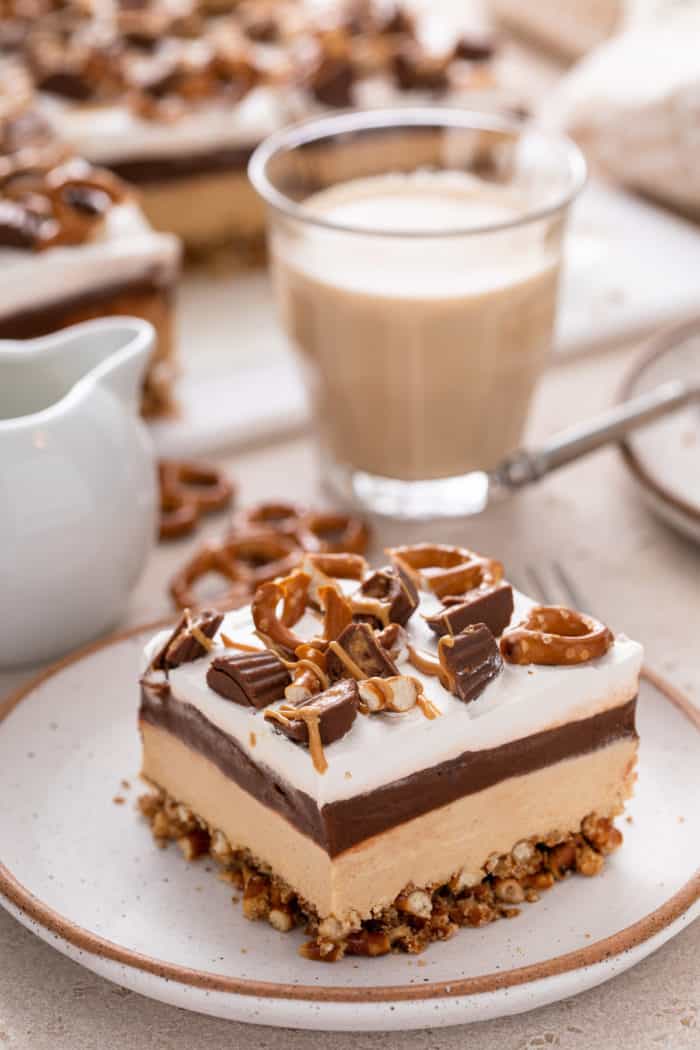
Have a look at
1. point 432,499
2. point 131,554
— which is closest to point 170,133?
point 432,499

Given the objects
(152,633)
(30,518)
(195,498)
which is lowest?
(195,498)

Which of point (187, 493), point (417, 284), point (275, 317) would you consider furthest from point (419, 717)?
point (275, 317)

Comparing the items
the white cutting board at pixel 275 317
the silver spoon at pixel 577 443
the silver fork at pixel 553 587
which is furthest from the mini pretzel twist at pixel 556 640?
the white cutting board at pixel 275 317

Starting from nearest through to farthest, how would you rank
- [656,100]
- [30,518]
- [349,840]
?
[349,840]
[30,518]
[656,100]

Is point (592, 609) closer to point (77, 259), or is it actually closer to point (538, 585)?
point (538, 585)

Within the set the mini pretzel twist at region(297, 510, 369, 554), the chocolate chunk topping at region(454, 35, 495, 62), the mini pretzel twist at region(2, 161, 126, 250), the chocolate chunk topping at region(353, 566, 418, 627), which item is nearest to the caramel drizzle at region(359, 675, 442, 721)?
the chocolate chunk topping at region(353, 566, 418, 627)

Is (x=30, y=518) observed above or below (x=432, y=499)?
above

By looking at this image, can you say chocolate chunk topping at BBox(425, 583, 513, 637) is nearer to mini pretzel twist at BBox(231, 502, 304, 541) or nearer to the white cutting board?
mini pretzel twist at BBox(231, 502, 304, 541)

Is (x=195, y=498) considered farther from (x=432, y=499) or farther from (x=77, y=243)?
(x=77, y=243)
